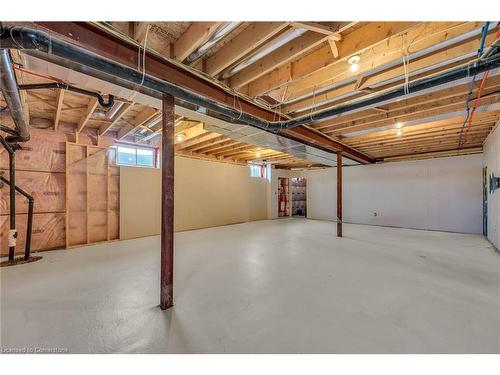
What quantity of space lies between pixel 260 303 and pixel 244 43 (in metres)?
2.35

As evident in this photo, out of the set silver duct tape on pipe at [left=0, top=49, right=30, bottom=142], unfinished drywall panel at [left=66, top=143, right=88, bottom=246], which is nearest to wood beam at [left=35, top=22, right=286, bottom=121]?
silver duct tape on pipe at [left=0, top=49, right=30, bottom=142]

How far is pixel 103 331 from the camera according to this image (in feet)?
5.29

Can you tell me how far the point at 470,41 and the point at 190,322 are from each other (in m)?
3.44

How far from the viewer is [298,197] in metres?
10.5

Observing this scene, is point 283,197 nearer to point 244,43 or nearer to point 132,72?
point 244,43

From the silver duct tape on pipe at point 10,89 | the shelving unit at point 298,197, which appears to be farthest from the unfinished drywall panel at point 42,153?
the shelving unit at point 298,197

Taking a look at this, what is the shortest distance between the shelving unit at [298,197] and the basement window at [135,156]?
6686 millimetres

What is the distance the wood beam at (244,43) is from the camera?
167 cm

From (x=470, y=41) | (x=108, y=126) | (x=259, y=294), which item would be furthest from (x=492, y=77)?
(x=108, y=126)

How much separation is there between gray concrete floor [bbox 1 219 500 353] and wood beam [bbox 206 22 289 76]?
89.7 inches

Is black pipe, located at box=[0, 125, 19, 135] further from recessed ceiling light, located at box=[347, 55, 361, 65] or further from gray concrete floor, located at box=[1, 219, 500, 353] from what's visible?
recessed ceiling light, located at box=[347, 55, 361, 65]

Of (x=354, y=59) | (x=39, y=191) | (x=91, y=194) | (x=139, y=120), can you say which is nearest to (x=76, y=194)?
(x=91, y=194)
